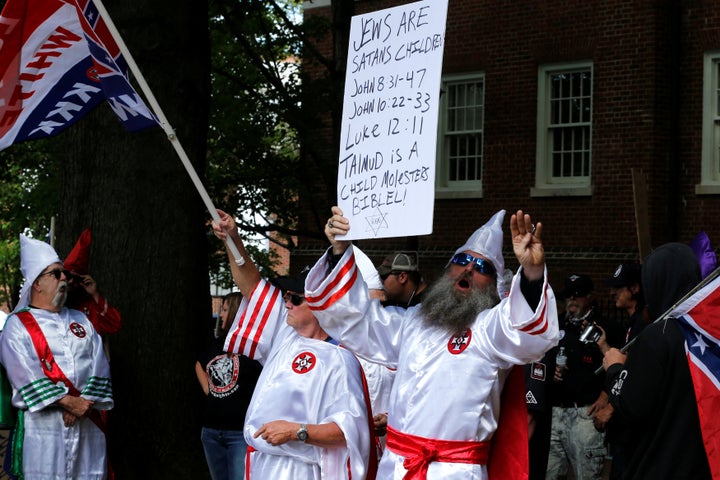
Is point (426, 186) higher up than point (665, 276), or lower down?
higher up

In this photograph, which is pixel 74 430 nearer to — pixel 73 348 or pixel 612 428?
pixel 73 348

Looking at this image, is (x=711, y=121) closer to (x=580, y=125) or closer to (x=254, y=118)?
(x=580, y=125)

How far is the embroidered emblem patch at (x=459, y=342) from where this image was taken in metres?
5.18

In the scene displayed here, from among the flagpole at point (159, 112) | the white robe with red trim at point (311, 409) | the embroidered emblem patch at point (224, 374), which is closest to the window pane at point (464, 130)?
the embroidered emblem patch at point (224, 374)

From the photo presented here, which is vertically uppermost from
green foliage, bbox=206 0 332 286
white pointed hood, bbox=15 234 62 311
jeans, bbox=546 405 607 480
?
green foliage, bbox=206 0 332 286

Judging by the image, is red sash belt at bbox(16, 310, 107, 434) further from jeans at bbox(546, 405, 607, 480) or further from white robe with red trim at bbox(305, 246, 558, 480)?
jeans at bbox(546, 405, 607, 480)

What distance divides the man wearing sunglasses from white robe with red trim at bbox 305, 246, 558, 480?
0.22 meters

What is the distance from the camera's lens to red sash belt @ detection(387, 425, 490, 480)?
16.6ft

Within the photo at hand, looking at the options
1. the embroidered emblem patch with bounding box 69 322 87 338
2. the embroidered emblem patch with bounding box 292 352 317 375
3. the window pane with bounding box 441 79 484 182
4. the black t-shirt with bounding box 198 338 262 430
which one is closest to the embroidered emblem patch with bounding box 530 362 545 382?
the black t-shirt with bounding box 198 338 262 430

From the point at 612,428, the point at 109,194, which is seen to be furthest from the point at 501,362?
the point at 109,194

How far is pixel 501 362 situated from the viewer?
5098mm

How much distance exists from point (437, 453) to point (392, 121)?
1.58 metres

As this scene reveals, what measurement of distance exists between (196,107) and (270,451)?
14.4 ft

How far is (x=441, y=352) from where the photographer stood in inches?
205
